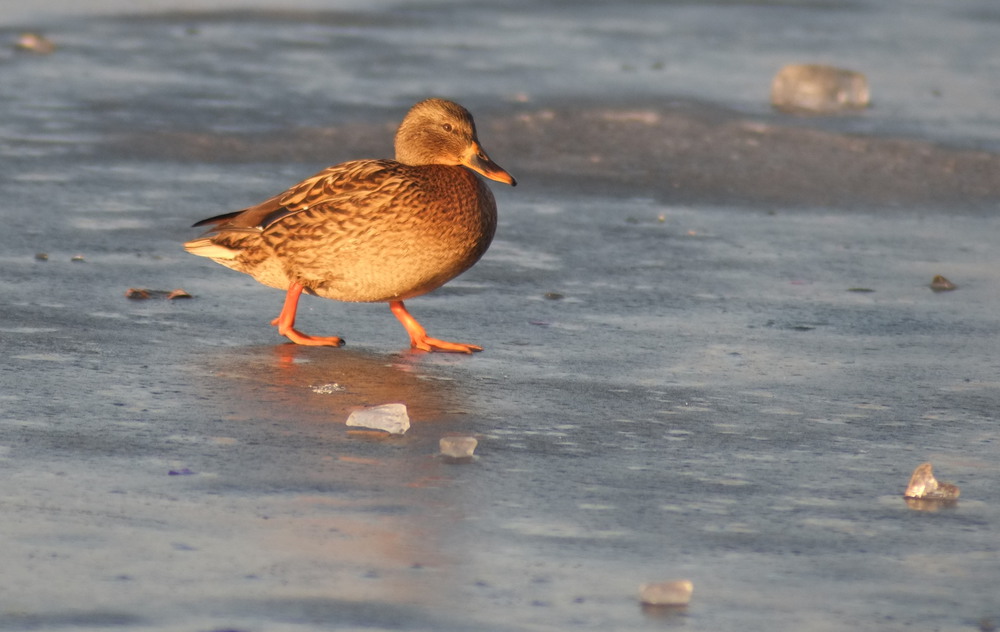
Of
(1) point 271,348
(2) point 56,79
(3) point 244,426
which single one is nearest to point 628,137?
(2) point 56,79

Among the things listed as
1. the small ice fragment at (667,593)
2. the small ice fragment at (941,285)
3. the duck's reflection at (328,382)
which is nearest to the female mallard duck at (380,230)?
the duck's reflection at (328,382)

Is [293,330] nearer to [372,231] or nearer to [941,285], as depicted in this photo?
[372,231]

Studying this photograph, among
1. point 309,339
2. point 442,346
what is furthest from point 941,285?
point 309,339

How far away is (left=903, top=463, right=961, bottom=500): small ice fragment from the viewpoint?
481 cm

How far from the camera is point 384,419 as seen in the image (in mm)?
5336

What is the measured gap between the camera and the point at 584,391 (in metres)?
5.96

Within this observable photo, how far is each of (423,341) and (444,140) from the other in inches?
36.4

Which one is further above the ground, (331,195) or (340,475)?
(331,195)

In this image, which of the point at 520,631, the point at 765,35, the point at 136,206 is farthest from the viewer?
the point at 765,35

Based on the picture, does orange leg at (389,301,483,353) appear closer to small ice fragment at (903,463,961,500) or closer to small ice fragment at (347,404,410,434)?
small ice fragment at (347,404,410,434)

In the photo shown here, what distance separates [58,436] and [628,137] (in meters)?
6.55

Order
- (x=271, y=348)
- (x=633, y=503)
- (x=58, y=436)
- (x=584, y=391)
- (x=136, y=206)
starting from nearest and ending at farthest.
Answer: (x=633, y=503), (x=58, y=436), (x=584, y=391), (x=271, y=348), (x=136, y=206)

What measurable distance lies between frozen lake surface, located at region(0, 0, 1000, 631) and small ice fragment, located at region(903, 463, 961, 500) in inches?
2.0

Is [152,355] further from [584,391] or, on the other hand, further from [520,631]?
[520,631]
